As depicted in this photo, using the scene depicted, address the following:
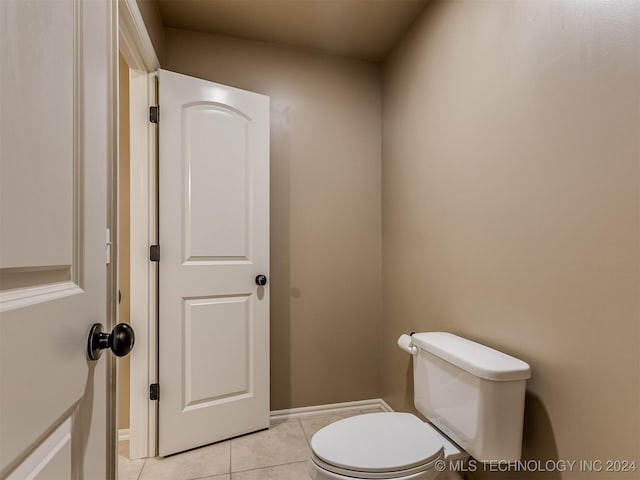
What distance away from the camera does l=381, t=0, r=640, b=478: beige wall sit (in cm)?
94

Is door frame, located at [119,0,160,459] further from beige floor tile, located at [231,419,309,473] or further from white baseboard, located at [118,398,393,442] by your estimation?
white baseboard, located at [118,398,393,442]

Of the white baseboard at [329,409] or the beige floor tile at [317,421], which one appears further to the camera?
the white baseboard at [329,409]

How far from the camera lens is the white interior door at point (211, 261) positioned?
1839 millimetres

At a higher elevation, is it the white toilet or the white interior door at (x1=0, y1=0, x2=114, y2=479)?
the white interior door at (x1=0, y1=0, x2=114, y2=479)

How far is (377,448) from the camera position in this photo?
3.82 ft

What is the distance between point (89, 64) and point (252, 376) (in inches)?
70.9

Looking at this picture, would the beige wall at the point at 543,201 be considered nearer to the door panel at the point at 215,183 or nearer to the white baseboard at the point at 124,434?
the door panel at the point at 215,183

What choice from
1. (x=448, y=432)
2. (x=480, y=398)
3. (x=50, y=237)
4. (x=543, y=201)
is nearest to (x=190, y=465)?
(x=448, y=432)

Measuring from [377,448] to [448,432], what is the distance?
339mm

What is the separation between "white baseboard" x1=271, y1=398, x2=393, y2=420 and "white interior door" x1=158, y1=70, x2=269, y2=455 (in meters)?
0.19

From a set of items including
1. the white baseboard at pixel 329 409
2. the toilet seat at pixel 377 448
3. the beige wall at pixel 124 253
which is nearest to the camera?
the toilet seat at pixel 377 448

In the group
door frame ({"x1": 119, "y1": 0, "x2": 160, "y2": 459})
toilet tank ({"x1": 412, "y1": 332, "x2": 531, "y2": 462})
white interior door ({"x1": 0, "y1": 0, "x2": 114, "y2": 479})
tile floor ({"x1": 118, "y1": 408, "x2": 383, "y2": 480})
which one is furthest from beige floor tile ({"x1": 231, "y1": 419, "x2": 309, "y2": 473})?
white interior door ({"x1": 0, "y1": 0, "x2": 114, "y2": 479})

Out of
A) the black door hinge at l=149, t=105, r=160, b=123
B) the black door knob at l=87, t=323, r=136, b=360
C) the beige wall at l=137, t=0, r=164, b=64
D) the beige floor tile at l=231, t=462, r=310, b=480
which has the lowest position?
the beige floor tile at l=231, t=462, r=310, b=480

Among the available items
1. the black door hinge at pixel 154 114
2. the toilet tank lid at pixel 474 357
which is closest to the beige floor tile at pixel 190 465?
the toilet tank lid at pixel 474 357
